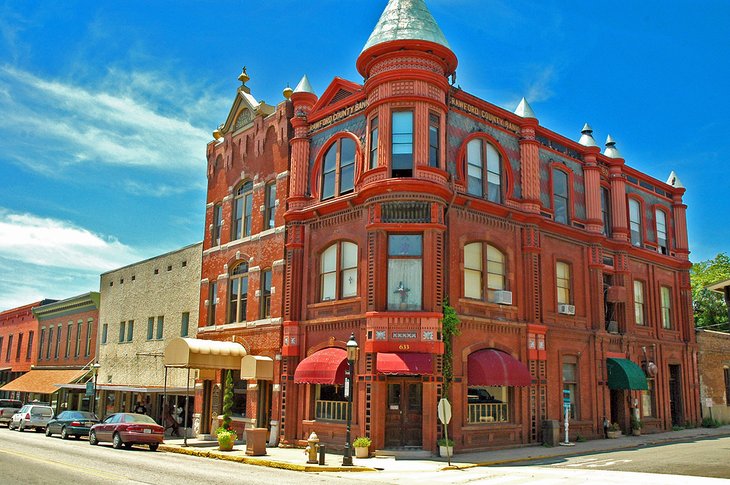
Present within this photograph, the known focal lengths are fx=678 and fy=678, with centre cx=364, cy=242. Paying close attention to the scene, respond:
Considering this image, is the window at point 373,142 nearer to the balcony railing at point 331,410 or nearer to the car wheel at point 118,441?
the balcony railing at point 331,410

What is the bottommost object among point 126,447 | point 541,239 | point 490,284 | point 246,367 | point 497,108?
point 126,447

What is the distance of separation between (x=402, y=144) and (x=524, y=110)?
8018 mm

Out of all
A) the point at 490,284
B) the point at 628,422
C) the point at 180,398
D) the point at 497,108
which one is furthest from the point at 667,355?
the point at 180,398

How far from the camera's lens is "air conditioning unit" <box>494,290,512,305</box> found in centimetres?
2661

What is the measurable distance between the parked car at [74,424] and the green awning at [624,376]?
24318 millimetres

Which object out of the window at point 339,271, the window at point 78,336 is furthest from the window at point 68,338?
the window at point 339,271

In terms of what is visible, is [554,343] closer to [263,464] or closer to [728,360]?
[263,464]

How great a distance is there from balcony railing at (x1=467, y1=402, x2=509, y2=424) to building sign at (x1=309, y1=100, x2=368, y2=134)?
40.5 feet

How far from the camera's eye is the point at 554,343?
94.5 ft

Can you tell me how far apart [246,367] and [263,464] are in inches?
275

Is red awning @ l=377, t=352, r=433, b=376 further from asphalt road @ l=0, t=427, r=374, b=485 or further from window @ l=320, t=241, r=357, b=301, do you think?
asphalt road @ l=0, t=427, r=374, b=485

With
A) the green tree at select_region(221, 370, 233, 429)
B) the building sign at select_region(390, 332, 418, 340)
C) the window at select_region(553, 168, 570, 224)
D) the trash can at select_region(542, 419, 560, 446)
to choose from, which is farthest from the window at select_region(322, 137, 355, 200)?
the trash can at select_region(542, 419, 560, 446)

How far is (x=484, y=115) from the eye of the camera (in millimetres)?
28281

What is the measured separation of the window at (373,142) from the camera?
1012 inches
